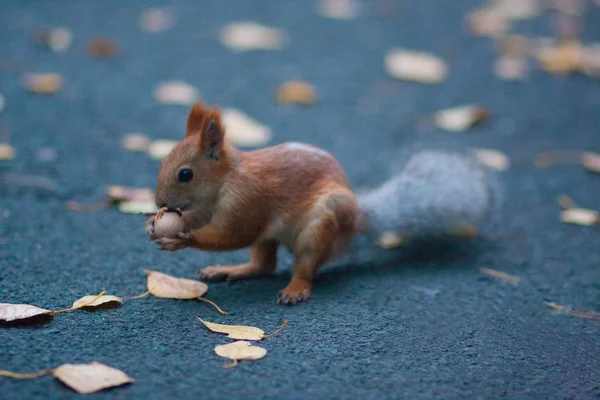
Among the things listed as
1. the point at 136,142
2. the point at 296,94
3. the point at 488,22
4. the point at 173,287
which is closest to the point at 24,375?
the point at 173,287

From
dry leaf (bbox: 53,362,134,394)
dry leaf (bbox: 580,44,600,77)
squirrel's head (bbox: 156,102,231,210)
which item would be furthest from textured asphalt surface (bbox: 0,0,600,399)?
squirrel's head (bbox: 156,102,231,210)

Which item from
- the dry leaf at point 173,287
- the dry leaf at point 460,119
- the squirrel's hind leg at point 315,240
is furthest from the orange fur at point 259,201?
the dry leaf at point 460,119

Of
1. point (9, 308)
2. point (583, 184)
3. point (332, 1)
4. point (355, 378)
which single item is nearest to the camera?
point (355, 378)

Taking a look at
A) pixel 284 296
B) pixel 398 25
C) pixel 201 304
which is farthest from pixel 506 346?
pixel 398 25

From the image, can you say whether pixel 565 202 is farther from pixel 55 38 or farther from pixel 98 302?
pixel 55 38

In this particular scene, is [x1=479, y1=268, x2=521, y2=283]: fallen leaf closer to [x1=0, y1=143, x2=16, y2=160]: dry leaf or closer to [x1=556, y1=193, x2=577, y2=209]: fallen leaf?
[x1=556, y1=193, x2=577, y2=209]: fallen leaf

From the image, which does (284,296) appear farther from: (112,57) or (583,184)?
(112,57)
